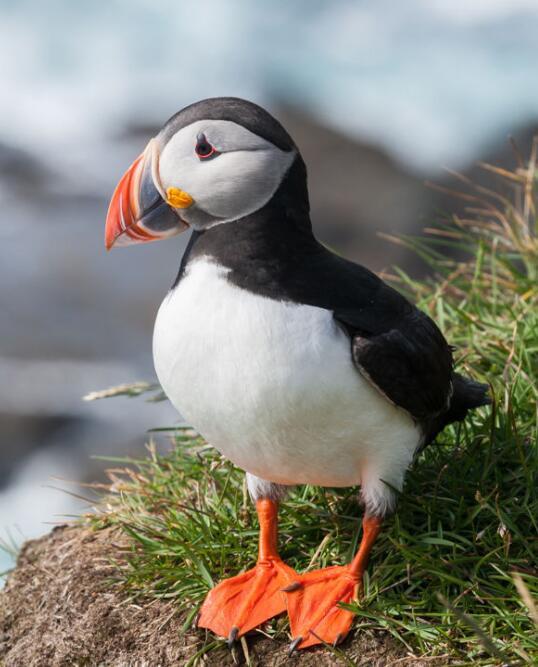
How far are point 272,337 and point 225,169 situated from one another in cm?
54

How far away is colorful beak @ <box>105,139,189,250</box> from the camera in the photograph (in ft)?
10.1

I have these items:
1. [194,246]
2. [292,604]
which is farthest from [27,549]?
[194,246]

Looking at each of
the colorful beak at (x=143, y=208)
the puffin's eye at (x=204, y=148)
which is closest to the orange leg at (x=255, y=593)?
the colorful beak at (x=143, y=208)

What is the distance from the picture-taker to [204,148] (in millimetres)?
2967

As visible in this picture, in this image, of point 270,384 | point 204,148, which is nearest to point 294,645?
point 270,384

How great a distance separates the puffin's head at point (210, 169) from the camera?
295 centimetres

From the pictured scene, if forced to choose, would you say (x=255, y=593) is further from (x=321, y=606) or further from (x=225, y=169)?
(x=225, y=169)

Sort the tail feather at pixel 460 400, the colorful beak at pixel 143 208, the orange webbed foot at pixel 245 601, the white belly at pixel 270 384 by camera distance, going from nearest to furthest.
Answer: the white belly at pixel 270 384, the colorful beak at pixel 143 208, the orange webbed foot at pixel 245 601, the tail feather at pixel 460 400

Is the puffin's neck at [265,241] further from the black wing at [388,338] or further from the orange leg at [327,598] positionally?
the orange leg at [327,598]

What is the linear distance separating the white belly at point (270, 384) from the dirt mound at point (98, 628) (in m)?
0.58

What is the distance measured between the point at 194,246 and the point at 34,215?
13.1 meters

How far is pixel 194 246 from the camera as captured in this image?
122 inches

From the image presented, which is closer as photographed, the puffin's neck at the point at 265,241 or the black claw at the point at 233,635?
the puffin's neck at the point at 265,241

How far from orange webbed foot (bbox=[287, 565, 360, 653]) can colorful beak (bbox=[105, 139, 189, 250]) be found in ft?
4.19
